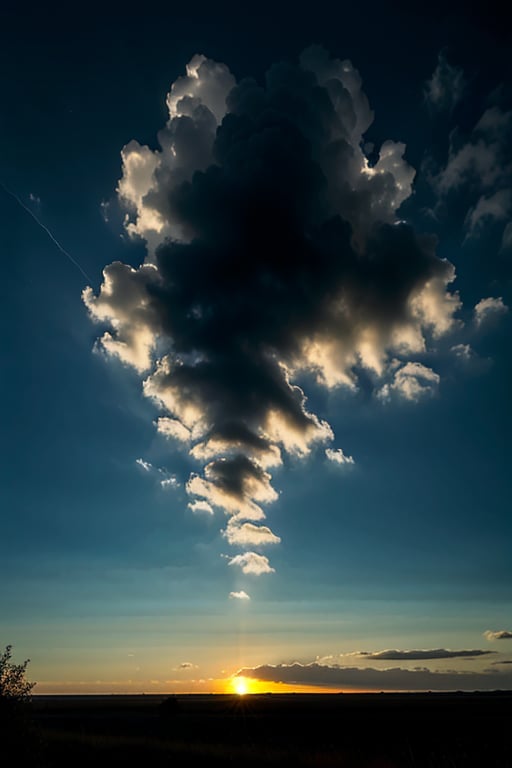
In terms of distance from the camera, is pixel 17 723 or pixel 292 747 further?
pixel 292 747

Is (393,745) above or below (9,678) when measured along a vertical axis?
below

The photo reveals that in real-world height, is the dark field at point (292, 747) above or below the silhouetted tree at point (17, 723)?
below

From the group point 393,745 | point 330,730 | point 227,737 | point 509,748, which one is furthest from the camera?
point 330,730

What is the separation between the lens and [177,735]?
37.4m

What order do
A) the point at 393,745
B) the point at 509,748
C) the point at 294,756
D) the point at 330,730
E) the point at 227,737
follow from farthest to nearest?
1. the point at 330,730
2. the point at 227,737
3. the point at 393,745
4. the point at 509,748
5. the point at 294,756

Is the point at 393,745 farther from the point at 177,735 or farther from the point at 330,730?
the point at 177,735

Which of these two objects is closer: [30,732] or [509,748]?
[30,732]

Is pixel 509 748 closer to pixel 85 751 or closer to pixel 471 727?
pixel 471 727

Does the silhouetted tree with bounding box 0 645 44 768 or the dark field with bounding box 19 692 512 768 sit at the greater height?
the silhouetted tree with bounding box 0 645 44 768

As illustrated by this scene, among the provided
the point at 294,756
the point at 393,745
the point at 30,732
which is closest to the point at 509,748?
the point at 393,745

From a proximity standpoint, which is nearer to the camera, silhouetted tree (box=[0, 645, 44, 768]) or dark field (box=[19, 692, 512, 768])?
silhouetted tree (box=[0, 645, 44, 768])

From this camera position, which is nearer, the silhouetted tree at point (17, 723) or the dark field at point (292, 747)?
the silhouetted tree at point (17, 723)

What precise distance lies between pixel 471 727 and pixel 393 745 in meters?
17.5

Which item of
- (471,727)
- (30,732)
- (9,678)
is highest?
(9,678)
